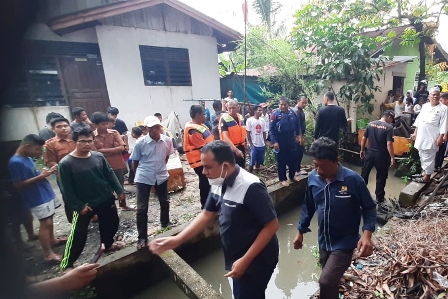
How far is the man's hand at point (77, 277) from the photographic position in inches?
48.9

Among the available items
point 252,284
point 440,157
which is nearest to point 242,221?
point 252,284

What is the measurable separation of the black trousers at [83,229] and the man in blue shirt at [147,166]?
37 cm

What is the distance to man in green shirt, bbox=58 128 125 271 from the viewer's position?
2816 mm

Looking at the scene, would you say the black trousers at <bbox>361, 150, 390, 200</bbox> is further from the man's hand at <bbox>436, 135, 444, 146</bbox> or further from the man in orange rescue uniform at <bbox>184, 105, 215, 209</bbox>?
the man in orange rescue uniform at <bbox>184, 105, 215, 209</bbox>

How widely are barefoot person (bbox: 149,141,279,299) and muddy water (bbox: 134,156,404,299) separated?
1630 millimetres

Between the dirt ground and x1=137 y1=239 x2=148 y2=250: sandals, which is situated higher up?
x1=137 y1=239 x2=148 y2=250: sandals

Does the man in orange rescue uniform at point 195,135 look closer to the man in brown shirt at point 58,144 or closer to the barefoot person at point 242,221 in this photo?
the man in brown shirt at point 58,144

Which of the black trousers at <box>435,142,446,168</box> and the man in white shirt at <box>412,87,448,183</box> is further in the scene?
the black trousers at <box>435,142,446,168</box>

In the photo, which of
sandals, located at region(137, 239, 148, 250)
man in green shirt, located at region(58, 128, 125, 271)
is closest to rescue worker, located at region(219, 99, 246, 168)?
sandals, located at region(137, 239, 148, 250)

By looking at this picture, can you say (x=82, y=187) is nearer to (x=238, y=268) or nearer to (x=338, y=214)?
(x=238, y=268)

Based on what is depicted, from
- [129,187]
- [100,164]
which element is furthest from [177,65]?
[100,164]

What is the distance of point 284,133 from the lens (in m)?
5.08

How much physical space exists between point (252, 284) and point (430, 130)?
4.84 m

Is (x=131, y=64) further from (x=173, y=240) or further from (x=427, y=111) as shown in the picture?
(x=427, y=111)
